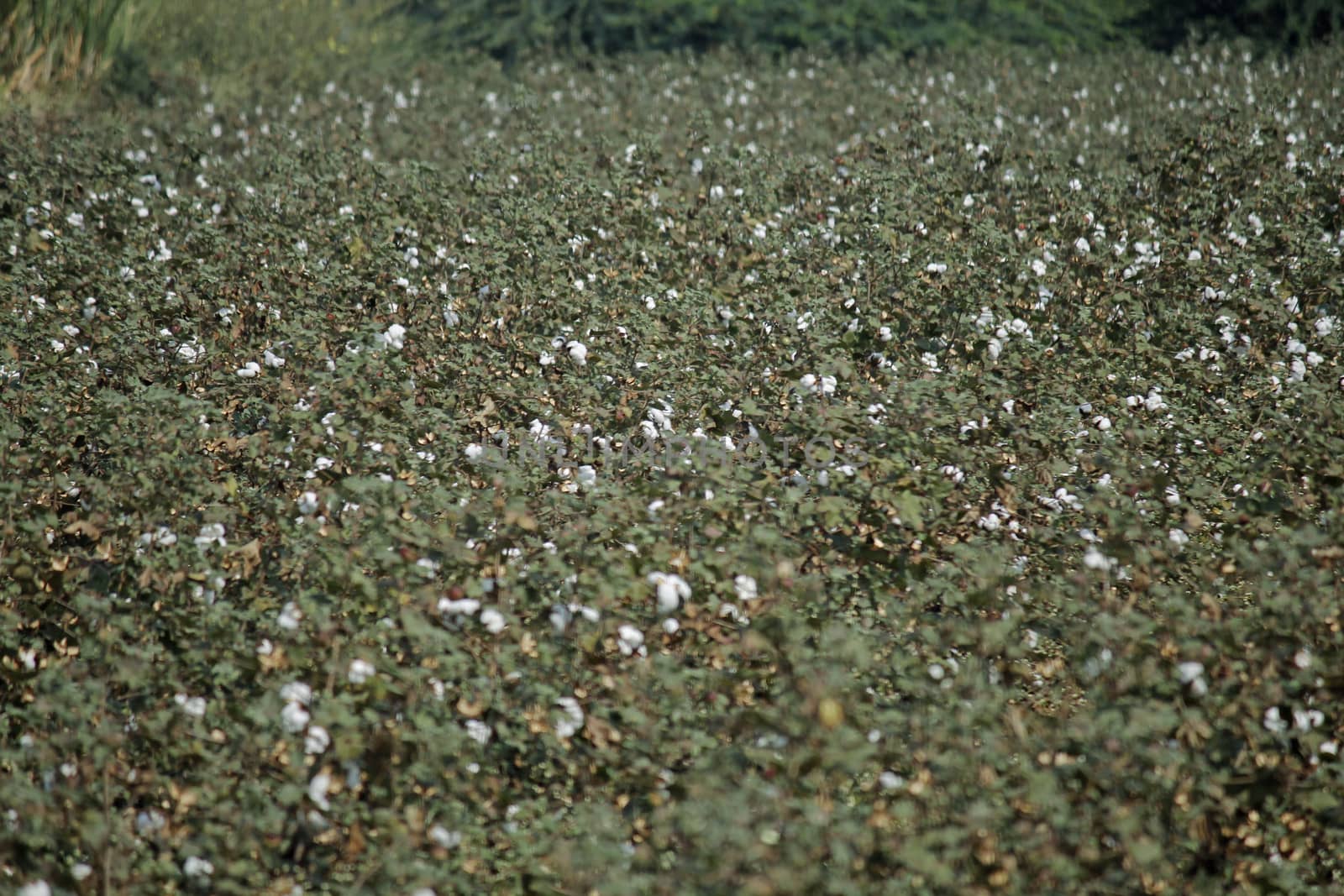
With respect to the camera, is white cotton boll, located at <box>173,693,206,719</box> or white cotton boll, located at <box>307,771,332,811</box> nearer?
white cotton boll, located at <box>307,771,332,811</box>

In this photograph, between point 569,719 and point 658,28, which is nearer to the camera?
point 569,719

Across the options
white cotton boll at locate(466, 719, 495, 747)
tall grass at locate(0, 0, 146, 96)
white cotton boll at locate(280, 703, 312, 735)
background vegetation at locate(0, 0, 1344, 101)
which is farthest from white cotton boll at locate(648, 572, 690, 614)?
background vegetation at locate(0, 0, 1344, 101)

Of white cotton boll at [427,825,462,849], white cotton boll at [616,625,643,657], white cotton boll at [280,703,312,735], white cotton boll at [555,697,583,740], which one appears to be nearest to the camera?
white cotton boll at [427,825,462,849]

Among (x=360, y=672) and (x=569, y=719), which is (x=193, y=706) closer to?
(x=360, y=672)

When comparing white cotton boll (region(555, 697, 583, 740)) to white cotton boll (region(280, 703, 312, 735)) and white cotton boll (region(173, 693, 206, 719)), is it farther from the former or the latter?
white cotton boll (region(173, 693, 206, 719))

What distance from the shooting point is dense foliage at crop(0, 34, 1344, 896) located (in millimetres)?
2572

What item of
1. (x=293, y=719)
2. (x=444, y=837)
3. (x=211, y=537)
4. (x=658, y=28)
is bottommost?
(x=444, y=837)

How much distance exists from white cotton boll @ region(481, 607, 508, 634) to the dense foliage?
0.07 feet

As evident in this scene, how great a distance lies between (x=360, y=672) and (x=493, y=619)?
1.07 feet

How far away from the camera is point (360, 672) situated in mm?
2746

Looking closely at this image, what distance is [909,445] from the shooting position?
3643mm

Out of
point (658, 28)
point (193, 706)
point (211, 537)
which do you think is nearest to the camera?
point (193, 706)

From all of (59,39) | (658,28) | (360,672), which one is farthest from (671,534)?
(658,28)

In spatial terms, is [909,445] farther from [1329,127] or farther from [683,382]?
[1329,127]
